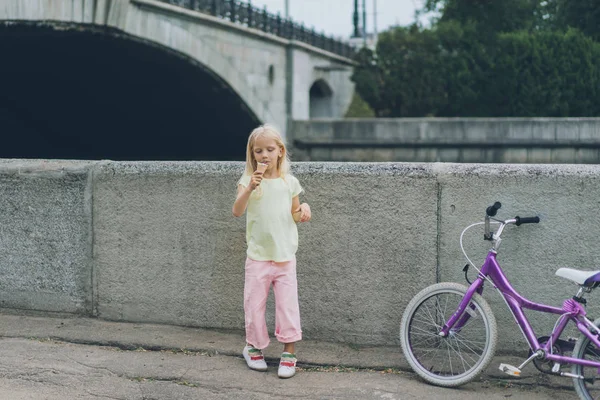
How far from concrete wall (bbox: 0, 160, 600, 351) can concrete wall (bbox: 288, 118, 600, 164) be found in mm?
20014

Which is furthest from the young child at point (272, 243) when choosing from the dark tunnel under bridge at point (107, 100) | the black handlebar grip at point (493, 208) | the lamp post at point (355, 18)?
the lamp post at point (355, 18)

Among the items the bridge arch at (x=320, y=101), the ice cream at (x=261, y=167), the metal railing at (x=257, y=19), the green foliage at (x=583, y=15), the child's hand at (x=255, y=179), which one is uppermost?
the green foliage at (x=583, y=15)

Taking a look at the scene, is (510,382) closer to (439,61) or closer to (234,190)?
(234,190)

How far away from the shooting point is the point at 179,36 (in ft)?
68.1

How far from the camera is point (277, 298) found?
15.1 ft

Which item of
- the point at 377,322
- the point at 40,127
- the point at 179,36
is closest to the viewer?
the point at 377,322

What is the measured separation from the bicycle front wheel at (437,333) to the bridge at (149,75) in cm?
1222

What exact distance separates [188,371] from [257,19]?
23.7 m

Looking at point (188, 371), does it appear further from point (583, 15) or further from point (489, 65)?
point (583, 15)

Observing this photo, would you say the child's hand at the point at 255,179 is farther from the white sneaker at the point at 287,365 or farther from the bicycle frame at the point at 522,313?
the bicycle frame at the point at 522,313

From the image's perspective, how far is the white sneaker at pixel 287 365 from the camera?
4.45 m

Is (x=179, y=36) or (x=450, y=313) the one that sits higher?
(x=179, y=36)

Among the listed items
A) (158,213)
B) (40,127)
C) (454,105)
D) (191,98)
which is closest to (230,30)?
(191,98)

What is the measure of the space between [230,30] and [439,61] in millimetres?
12868
